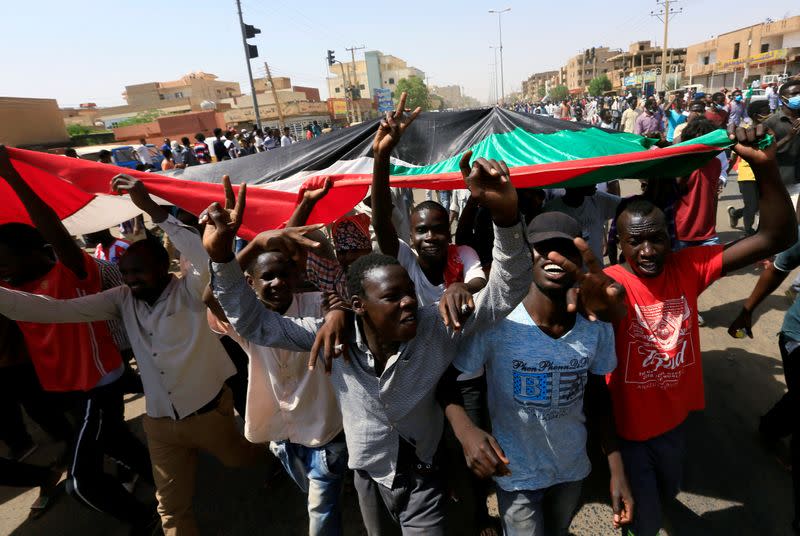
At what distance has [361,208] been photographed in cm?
446

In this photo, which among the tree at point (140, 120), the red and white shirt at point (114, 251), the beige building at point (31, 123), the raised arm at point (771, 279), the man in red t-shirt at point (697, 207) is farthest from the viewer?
the tree at point (140, 120)

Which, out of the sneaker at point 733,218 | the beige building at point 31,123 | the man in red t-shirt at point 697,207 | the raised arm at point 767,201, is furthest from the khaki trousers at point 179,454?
the beige building at point 31,123

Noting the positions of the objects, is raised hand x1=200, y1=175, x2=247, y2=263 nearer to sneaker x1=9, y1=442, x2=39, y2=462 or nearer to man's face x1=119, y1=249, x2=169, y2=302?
man's face x1=119, y1=249, x2=169, y2=302

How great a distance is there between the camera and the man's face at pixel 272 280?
84.7 inches

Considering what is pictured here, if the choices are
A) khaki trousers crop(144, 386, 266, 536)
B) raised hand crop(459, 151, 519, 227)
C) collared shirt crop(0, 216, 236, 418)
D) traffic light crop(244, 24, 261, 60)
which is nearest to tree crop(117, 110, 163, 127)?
traffic light crop(244, 24, 261, 60)

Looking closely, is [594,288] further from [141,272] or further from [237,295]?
[141,272]

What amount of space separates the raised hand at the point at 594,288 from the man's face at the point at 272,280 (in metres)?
1.26

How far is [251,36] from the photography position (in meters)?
15.5

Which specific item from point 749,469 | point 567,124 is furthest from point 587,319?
point 567,124

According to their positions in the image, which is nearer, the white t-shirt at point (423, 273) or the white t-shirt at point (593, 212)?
the white t-shirt at point (423, 273)

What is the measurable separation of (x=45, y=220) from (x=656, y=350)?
320cm

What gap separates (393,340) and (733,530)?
219cm

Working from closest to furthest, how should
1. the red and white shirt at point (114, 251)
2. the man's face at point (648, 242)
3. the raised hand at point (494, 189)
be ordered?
the raised hand at point (494, 189) < the man's face at point (648, 242) < the red and white shirt at point (114, 251)

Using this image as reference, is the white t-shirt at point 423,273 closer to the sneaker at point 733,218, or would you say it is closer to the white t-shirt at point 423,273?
the white t-shirt at point 423,273
